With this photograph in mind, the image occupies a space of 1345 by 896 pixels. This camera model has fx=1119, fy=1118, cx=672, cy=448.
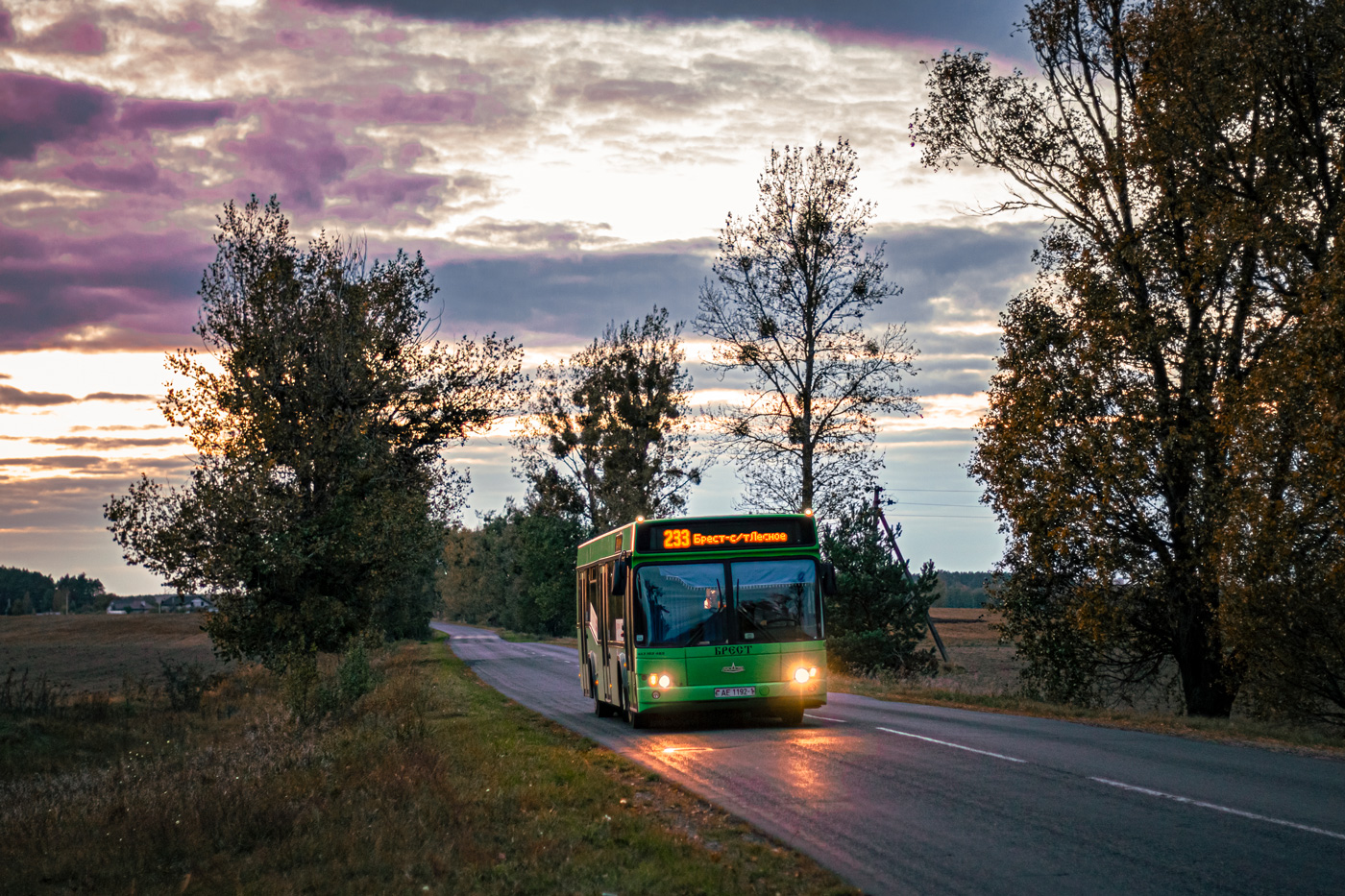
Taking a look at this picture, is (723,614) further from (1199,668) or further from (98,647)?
(98,647)

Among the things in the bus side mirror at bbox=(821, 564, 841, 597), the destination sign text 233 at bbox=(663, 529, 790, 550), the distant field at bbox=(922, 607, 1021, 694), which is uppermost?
the destination sign text 233 at bbox=(663, 529, 790, 550)

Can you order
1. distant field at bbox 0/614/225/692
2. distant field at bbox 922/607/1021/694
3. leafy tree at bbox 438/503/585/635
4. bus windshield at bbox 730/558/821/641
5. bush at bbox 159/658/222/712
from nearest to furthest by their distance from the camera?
bus windshield at bbox 730/558/821/641 → distant field at bbox 922/607/1021/694 → bush at bbox 159/658/222/712 → distant field at bbox 0/614/225/692 → leafy tree at bbox 438/503/585/635

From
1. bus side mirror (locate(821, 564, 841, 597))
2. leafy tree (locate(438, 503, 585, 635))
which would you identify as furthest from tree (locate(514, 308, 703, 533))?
bus side mirror (locate(821, 564, 841, 597))

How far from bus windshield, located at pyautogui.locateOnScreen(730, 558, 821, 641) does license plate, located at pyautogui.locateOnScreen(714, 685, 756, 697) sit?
76 cm

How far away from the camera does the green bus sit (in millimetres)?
17016

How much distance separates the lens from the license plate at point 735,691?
1695cm

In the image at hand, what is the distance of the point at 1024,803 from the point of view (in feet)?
31.4

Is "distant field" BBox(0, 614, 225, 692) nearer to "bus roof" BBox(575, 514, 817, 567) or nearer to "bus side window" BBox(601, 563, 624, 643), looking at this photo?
"bus side window" BBox(601, 563, 624, 643)

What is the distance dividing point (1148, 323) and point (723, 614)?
12013mm

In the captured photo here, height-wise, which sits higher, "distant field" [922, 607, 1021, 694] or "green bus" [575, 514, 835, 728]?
"green bus" [575, 514, 835, 728]

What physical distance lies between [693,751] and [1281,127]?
1606 cm

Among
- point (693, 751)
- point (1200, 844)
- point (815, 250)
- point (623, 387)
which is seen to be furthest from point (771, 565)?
point (623, 387)

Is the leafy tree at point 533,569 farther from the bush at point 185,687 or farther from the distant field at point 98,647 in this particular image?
the bush at point 185,687

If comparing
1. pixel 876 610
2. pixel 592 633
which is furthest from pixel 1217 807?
pixel 876 610
